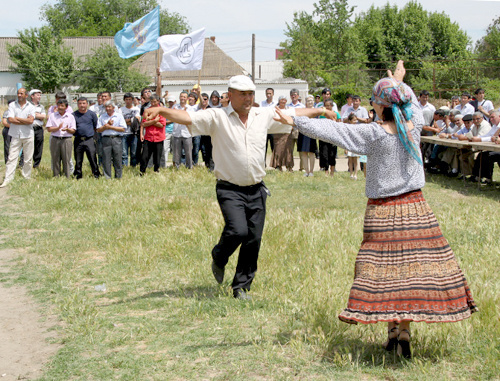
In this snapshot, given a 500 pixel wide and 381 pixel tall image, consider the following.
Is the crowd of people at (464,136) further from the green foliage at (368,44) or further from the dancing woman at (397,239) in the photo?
the green foliage at (368,44)

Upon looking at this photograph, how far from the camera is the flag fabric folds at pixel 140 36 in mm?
18172

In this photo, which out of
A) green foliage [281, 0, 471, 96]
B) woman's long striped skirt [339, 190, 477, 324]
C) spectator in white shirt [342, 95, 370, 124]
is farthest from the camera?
green foliage [281, 0, 471, 96]

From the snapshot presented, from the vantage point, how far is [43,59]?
209 feet

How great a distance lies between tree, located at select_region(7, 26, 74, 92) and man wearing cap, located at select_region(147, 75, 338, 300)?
61.2 m

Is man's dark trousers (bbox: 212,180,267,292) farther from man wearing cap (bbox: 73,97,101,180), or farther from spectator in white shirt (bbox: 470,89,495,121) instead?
spectator in white shirt (bbox: 470,89,495,121)

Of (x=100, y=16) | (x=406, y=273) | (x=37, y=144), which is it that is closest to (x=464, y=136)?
(x=37, y=144)

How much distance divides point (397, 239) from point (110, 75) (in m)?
57.6

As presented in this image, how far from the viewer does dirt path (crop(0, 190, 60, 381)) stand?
4848 millimetres

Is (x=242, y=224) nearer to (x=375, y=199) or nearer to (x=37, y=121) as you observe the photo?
(x=375, y=199)

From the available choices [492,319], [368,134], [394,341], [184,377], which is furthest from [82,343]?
[492,319]

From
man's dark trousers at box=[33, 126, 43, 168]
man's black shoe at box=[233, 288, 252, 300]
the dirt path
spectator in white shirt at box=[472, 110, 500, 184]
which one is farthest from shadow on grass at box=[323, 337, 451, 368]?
man's dark trousers at box=[33, 126, 43, 168]

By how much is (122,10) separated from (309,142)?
305 feet

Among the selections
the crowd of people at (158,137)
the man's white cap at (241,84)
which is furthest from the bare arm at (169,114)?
the crowd of people at (158,137)

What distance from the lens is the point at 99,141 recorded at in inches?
604
